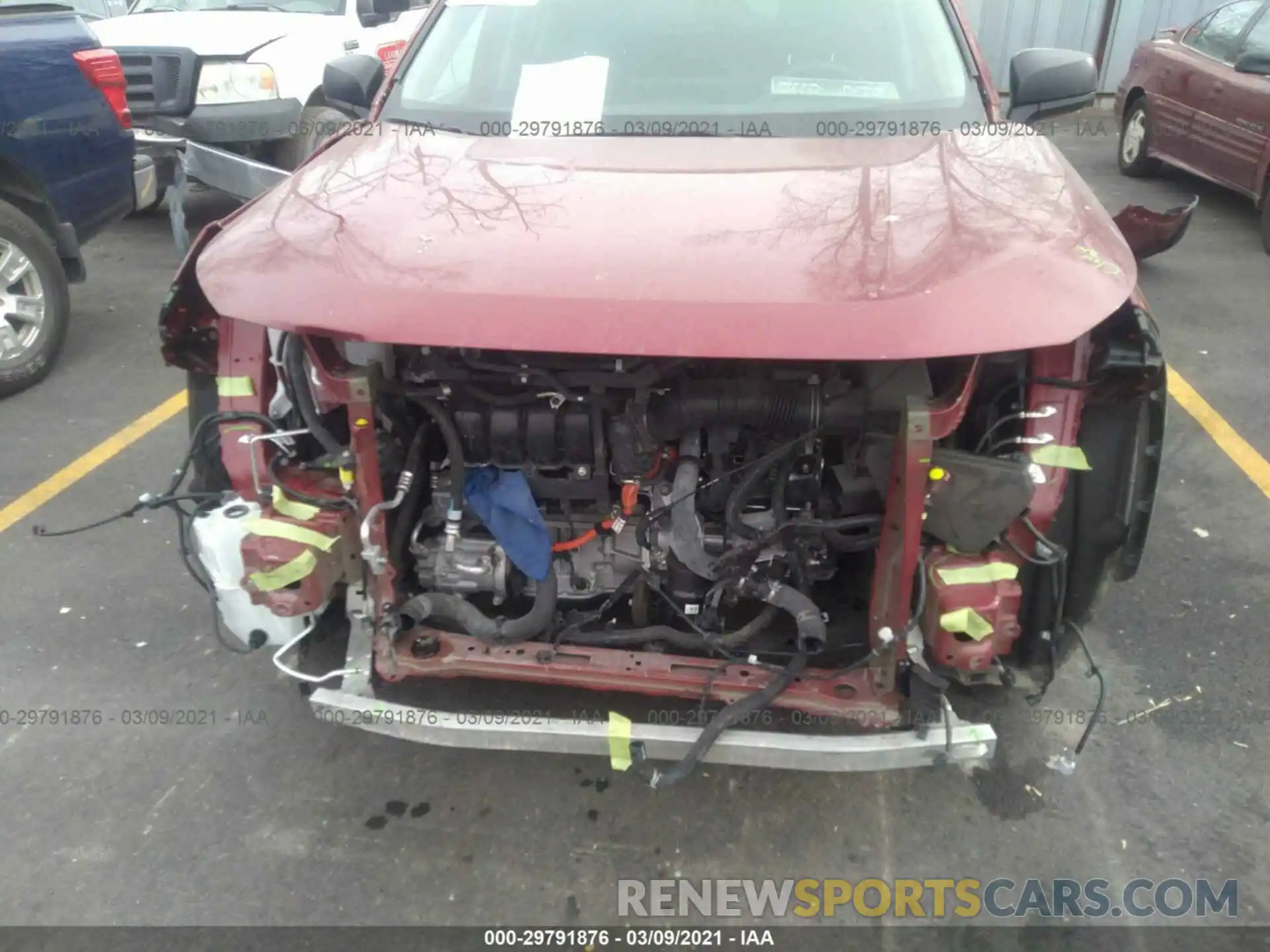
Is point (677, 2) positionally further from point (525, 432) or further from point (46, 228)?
point (46, 228)

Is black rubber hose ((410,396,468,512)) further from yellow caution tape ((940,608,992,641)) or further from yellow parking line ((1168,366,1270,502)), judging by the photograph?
yellow parking line ((1168,366,1270,502))

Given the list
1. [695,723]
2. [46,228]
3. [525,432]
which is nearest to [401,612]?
[525,432]

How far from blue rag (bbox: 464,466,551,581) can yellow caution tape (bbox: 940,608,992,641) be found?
3.02 ft

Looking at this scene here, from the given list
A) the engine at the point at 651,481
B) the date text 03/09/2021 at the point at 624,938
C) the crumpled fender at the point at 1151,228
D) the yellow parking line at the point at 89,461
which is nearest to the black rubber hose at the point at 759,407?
the engine at the point at 651,481

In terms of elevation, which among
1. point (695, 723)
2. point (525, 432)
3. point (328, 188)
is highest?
point (328, 188)

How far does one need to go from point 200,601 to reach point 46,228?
2.71 meters

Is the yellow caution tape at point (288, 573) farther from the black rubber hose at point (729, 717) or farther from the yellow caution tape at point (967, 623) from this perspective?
the yellow caution tape at point (967, 623)

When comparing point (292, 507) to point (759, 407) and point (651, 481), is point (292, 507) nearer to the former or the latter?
point (651, 481)

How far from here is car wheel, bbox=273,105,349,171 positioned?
6.27 metres

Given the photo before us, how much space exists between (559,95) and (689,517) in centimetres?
145

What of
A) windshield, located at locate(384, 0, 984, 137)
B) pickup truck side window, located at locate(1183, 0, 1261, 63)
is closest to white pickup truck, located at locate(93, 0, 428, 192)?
windshield, located at locate(384, 0, 984, 137)

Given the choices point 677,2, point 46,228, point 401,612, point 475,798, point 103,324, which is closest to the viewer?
point 401,612

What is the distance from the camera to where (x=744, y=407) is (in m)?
2.14

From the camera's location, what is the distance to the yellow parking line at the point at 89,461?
146 inches
